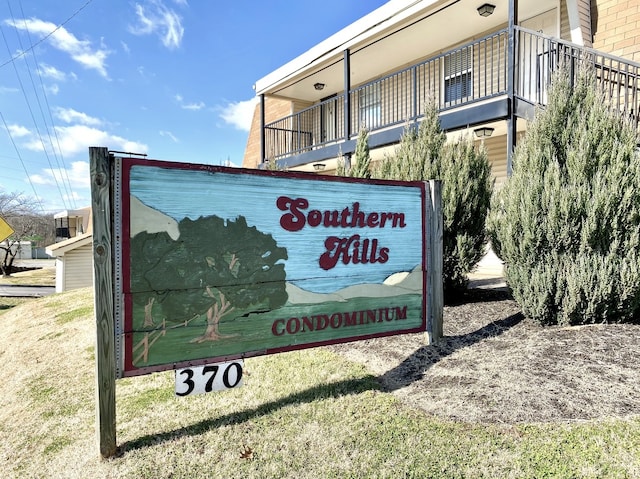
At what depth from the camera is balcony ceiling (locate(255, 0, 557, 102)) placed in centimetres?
888

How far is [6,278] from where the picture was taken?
28.2 metres

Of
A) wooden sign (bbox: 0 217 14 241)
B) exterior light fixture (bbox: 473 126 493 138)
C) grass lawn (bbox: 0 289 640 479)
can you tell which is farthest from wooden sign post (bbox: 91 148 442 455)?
wooden sign (bbox: 0 217 14 241)

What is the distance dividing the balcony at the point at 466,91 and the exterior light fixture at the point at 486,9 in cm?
56

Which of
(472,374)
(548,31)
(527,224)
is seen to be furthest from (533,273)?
(548,31)

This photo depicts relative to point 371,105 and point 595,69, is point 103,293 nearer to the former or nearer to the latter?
point 595,69

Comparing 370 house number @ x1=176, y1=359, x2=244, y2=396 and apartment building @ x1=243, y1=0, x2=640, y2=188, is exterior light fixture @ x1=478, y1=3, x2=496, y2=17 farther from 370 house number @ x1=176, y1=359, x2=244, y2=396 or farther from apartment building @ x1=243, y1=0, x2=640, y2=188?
370 house number @ x1=176, y1=359, x2=244, y2=396

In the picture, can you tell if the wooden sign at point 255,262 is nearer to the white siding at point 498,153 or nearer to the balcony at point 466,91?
→ the balcony at point 466,91

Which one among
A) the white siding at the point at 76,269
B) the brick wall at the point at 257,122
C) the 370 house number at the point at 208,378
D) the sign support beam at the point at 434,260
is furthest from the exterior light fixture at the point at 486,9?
the white siding at the point at 76,269

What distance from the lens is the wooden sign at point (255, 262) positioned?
2.68 meters

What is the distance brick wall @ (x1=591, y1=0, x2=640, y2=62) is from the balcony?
0.40 m

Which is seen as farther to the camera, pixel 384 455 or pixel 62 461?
pixel 62 461

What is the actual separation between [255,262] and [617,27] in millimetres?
8875

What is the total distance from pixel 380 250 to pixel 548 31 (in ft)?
27.3

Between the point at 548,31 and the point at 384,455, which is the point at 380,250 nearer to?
the point at 384,455
